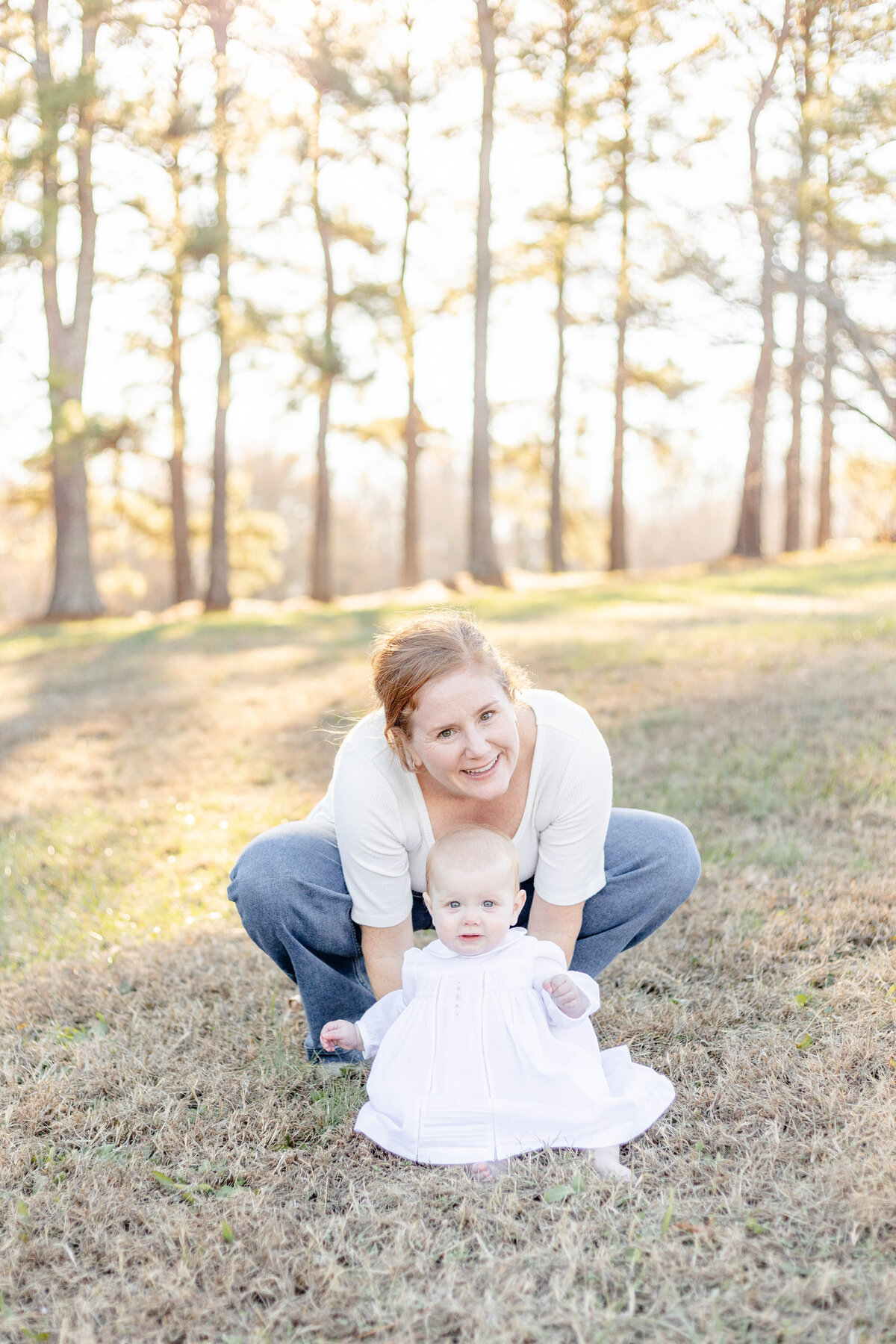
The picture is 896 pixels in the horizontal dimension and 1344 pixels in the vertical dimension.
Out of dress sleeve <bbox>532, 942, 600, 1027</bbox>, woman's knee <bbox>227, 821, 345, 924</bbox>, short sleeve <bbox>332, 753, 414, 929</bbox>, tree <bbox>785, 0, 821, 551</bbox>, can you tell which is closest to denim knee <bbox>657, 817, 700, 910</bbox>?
dress sleeve <bbox>532, 942, 600, 1027</bbox>

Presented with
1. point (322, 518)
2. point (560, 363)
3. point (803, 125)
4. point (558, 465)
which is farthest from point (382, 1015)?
point (558, 465)

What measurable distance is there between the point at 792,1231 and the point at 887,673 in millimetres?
5430

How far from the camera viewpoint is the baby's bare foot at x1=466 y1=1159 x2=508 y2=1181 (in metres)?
2.31

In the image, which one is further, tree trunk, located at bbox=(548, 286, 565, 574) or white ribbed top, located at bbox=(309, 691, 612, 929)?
tree trunk, located at bbox=(548, 286, 565, 574)

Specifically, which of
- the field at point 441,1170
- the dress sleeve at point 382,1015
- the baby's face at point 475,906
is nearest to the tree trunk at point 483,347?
the field at point 441,1170

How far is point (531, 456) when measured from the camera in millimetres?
21625

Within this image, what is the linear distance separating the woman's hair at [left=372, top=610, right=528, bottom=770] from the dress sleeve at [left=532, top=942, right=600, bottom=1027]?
56cm

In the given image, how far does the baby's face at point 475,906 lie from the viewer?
2.43m

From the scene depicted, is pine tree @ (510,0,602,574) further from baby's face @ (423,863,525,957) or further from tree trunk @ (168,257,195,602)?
baby's face @ (423,863,525,957)

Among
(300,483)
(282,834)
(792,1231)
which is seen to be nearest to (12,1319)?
(282,834)

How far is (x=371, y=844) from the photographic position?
2566 millimetres

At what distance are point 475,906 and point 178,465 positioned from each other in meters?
17.4

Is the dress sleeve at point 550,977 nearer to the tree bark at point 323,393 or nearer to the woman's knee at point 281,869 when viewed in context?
the woman's knee at point 281,869

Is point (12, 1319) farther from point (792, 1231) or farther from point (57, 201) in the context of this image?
point (57, 201)
